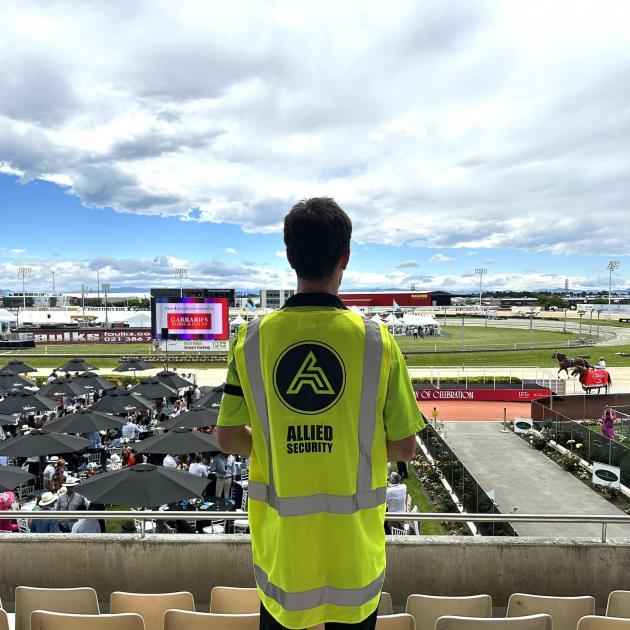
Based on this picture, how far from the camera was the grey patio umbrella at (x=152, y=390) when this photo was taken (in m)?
20.1

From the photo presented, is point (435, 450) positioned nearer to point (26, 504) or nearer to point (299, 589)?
point (26, 504)

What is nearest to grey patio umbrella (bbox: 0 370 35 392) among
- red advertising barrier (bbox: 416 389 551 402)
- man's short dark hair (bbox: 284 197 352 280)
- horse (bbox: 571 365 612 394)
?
red advertising barrier (bbox: 416 389 551 402)

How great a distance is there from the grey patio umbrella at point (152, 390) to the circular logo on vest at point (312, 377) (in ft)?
63.0

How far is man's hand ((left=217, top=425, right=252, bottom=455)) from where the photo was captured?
1991 millimetres

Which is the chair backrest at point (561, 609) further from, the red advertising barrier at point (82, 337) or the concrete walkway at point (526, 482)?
the red advertising barrier at point (82, 337)

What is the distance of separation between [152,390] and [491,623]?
19146mm

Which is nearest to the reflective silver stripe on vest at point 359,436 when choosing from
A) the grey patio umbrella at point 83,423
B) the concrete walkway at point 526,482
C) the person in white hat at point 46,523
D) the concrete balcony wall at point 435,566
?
the concrete balcony wall at point 435,566

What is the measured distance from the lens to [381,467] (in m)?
1.89

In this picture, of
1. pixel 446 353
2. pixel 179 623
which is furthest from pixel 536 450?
pixel 446 353

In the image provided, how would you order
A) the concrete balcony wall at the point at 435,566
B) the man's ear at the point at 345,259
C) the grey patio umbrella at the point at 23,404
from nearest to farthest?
the man's ear at the point at 345,259 < the concrete balcony wall at the point at 435,566 < the grey patio umbrella at the point at 23,404

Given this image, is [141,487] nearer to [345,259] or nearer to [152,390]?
[345,259]

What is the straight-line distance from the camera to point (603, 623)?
A: 9.81ft

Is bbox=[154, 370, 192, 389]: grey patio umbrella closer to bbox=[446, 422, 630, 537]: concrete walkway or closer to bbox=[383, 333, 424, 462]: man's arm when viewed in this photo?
bbox=[446, 422, 630, 537]: concrete walkway

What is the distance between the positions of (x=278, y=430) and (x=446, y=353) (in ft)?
163
